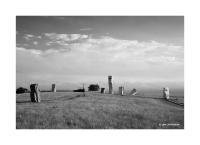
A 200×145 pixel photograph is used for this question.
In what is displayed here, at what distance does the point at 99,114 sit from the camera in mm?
12008

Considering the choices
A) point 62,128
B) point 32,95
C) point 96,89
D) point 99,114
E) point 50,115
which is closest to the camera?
point 62,128

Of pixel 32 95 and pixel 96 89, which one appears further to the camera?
pixel 96 89

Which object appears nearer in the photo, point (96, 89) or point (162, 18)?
point (162, 18)

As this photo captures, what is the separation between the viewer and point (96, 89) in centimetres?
3155

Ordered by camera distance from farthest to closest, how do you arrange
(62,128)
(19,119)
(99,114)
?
(99,114), (19,119), (62,128)

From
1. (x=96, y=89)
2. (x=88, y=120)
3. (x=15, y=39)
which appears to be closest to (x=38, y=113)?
(x=88, y=120)

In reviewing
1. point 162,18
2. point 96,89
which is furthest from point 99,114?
point 96,89

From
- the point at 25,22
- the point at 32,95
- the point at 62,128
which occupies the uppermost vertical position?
the point at 25,22

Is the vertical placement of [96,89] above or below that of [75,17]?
below

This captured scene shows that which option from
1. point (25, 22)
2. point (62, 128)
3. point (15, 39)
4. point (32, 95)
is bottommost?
point (62, 128)

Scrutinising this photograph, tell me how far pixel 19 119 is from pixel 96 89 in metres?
21.3

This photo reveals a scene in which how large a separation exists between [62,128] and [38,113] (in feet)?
7.90

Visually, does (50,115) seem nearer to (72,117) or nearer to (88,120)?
(72,117)
